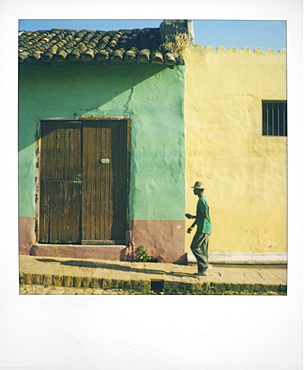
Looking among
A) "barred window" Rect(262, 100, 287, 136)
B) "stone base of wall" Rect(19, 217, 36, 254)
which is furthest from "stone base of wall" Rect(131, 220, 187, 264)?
"barred window" Rect(262, 100, 287, 136)

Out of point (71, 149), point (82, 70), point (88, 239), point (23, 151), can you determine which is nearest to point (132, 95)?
point (82, 70)

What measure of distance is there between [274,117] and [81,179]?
3.25 meters

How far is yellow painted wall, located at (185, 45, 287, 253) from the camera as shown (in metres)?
6.40

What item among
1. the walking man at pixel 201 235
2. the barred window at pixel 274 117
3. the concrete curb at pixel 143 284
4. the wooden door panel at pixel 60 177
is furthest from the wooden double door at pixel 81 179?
the barred window at pixel 274 117

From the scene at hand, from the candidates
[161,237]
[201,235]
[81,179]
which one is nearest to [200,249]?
[201,235]

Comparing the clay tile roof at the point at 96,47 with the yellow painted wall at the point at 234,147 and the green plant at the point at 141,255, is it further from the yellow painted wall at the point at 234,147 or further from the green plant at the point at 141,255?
the green plant at the point at 141,255

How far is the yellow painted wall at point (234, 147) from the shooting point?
21.0ft

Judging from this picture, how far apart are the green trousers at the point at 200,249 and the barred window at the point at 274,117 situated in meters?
2.10

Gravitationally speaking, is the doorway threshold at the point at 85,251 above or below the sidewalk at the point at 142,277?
above

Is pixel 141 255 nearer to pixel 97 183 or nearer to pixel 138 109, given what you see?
pixel 97 183

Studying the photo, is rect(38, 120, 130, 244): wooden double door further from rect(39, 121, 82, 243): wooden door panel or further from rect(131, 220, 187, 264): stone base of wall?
rect(131, 220, 187, 264): stone base of wall

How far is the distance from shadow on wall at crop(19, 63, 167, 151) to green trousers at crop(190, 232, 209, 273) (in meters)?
2.23

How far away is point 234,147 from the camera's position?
21.2 ft

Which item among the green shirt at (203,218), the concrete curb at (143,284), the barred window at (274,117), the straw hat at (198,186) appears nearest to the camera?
the concrete curb at (143,284)
